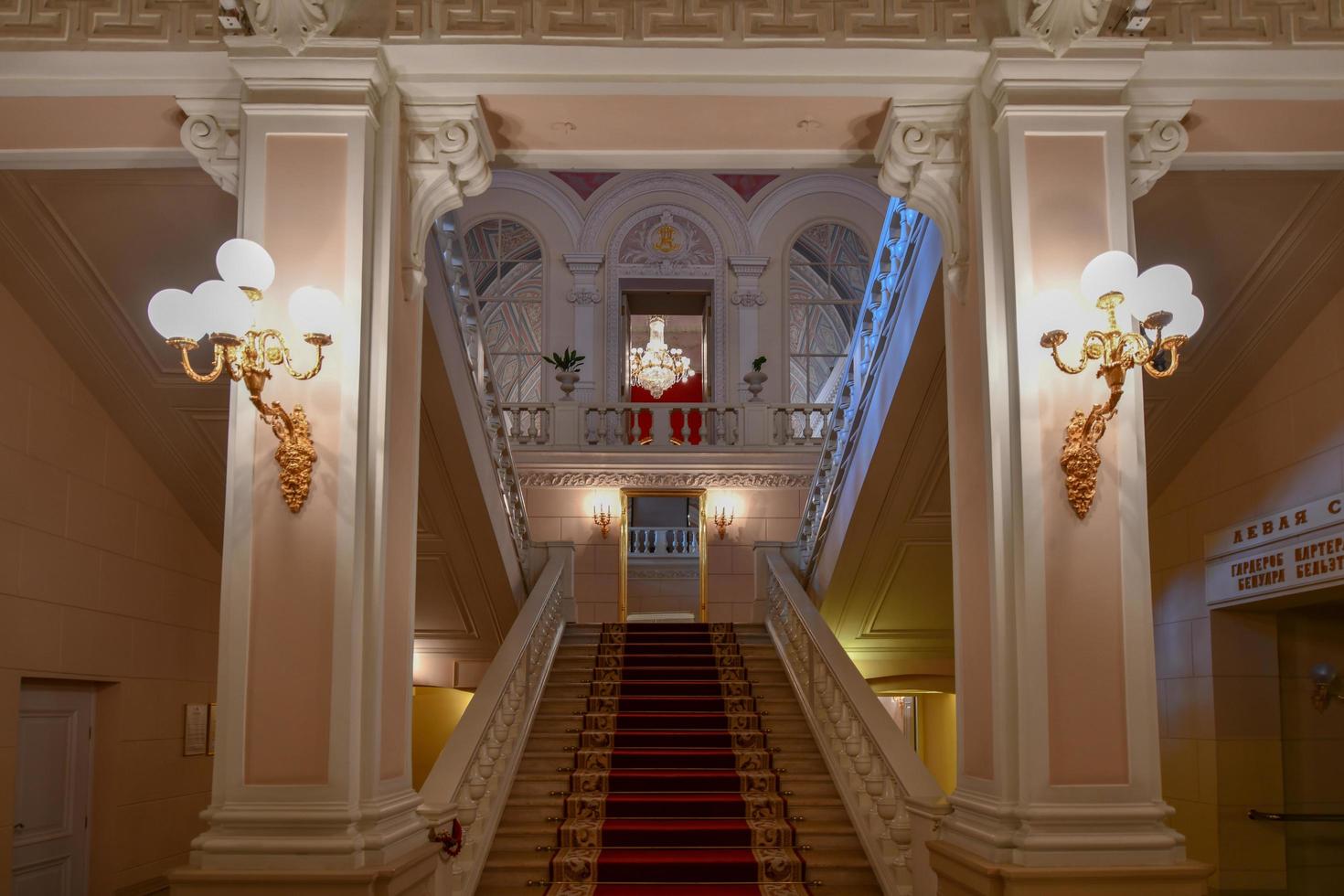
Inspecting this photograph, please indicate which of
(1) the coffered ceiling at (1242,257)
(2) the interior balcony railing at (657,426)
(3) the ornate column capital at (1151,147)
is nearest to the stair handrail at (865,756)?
(1) the coffered ceiling at (1242,257)

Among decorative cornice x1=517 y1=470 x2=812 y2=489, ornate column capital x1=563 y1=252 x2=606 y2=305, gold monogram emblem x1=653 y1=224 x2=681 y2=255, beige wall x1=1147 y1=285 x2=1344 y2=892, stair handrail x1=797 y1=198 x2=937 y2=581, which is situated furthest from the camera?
gold monogram emblem x1=653 y1=224 x2=681 y2=255

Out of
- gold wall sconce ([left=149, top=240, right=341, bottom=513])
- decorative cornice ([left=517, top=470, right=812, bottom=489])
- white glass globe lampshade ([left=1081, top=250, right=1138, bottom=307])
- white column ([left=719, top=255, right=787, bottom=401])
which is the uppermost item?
white column ([left=719, top=255, right=787, bottom=401])

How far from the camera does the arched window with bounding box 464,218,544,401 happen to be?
15383 millimetres

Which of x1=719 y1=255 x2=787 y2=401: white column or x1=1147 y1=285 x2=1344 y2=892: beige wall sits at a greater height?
x1=719 y1=255 x2=787 y2=401: white column

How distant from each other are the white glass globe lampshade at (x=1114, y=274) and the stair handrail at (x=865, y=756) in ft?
7.12

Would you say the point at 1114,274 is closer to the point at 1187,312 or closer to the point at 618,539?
the point at 1187,312

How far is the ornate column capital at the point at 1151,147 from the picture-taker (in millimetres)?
4703

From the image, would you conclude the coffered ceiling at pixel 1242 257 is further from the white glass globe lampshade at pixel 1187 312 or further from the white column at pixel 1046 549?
the white glass globe lampshade at pixel 1187 312

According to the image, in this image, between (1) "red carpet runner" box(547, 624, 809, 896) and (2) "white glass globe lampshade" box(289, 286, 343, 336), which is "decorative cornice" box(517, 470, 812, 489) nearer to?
(1) "red carpet runner" box(547, 624, 809, 896)

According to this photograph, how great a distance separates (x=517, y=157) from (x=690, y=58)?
3.30ft

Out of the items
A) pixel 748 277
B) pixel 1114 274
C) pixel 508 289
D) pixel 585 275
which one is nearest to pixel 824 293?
pixel 748 277

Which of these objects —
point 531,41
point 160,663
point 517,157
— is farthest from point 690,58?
point 160,663

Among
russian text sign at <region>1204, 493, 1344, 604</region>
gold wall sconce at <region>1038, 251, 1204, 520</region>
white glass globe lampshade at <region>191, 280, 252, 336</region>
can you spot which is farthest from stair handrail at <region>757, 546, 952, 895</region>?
white glass globe lampshade at <region>191, 280, 252, 336</region>

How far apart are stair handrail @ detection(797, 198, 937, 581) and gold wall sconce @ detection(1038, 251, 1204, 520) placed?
2.31 m
